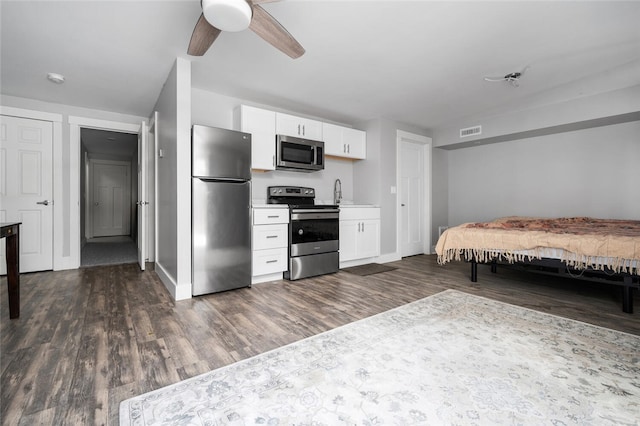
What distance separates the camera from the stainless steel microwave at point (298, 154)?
12.6 ft

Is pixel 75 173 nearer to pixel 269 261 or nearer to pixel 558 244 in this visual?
pixel 269 261

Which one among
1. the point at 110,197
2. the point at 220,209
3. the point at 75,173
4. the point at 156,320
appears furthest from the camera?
the point at 110,197

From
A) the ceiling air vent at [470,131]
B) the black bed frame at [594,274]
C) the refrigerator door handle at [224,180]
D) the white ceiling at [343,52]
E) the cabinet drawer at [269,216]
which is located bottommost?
the black bed frame at [594,274]

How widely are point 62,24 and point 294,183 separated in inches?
113

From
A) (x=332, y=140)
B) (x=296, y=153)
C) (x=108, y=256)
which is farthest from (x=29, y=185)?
(x=332, y=140)

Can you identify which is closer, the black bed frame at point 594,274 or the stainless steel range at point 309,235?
the black bed frame at point 594,274

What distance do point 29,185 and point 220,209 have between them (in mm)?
3067

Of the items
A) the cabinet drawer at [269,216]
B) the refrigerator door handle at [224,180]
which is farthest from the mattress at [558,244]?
the refrigerator door handle at [224,180]

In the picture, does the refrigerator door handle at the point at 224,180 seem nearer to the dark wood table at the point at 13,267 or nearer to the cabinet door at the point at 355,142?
the dark wood table at the point at 13,267

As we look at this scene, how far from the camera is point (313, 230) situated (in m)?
3.76

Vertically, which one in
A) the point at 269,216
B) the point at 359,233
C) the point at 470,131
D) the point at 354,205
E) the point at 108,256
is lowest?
the point at 108,256

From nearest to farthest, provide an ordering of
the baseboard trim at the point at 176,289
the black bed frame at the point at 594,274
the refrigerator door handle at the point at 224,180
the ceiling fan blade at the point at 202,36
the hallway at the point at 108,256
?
1. the ceiling fan blade at the point at 202,36
2. the black bed frame at the point at 594,274
3. the baseboard trim at the point at 176,289
4. the refrigerator door handle at the point at 224,180
5. the hallway at the point at 108,256

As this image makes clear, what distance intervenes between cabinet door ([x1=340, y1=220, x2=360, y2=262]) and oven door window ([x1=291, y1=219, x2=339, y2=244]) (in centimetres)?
23

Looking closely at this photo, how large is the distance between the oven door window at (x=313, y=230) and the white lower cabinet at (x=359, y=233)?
0.84 ft
